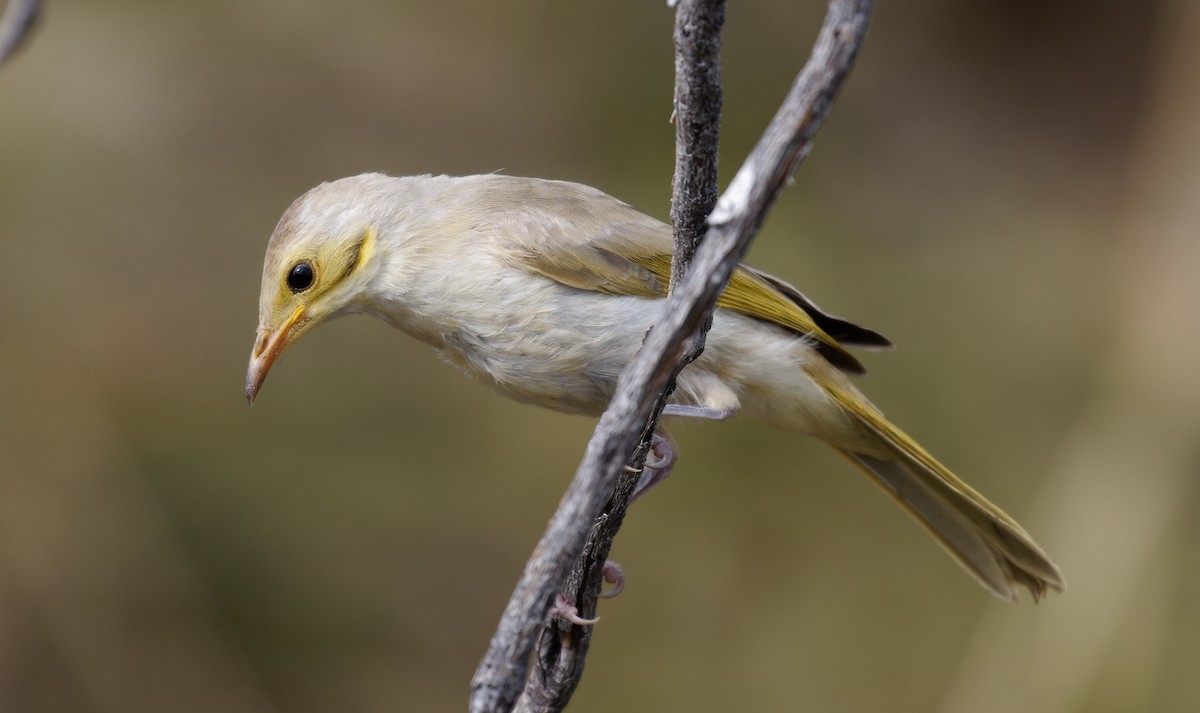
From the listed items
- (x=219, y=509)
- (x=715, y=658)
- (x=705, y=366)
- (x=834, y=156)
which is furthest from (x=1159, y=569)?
(x=219, y=509)

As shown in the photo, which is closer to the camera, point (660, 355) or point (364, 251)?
point (660, 355)

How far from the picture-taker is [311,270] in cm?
328

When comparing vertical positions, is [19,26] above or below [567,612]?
above

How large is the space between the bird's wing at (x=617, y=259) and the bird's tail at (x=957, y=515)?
284 mm

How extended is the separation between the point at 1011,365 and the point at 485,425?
12.4 ft

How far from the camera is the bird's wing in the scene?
3254 millimetres

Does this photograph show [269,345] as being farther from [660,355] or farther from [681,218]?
[660,355]

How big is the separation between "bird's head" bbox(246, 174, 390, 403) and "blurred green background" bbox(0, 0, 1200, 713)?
3.16 metres

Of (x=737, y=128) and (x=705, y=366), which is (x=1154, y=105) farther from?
(x=705, y=366)

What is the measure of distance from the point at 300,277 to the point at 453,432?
136 inches

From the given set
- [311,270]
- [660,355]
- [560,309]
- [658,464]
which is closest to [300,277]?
[311,270]

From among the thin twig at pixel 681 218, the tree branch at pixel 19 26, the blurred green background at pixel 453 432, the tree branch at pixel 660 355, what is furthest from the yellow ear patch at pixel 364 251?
the blurred green background at pixel 453 432

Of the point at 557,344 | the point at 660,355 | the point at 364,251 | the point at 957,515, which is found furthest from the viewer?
the point at 957,515

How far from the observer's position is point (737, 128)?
7.40m
